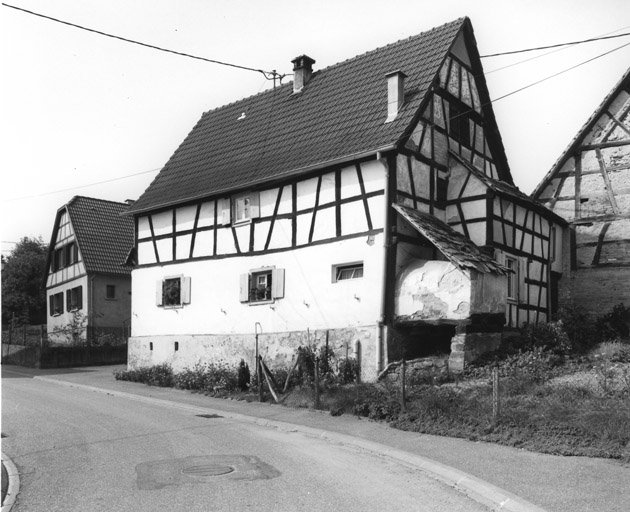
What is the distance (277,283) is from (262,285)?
2.64 ft

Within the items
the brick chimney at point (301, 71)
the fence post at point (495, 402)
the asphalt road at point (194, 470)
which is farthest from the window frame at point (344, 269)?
the brick chimney at point (301, 71)

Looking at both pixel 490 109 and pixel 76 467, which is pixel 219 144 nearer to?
pixel 490 109

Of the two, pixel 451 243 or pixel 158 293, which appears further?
pixel 158 293

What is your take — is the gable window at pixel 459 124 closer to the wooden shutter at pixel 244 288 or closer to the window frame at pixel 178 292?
the wooden shutter at pixel 244 288

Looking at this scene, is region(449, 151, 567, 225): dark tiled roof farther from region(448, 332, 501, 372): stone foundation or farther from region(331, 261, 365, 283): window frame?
region(448, 332, 501, 372): stone foundation

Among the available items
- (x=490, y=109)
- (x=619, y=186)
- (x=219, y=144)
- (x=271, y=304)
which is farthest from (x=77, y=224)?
(x=619, y=186)

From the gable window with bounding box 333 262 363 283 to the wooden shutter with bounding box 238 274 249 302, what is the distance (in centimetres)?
346

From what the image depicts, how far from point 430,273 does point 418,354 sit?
225 centimetres

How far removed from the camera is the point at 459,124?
21.5 meters

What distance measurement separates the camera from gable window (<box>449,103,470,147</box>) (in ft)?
68.8

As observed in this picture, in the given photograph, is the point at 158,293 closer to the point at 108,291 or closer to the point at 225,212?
the point at 225,212

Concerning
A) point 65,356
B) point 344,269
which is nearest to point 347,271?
point 344,269

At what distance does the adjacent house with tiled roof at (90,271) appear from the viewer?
34.8m

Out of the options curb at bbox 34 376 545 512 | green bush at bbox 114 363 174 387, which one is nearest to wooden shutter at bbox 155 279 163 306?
green bush at bbox 114 363 174 387
